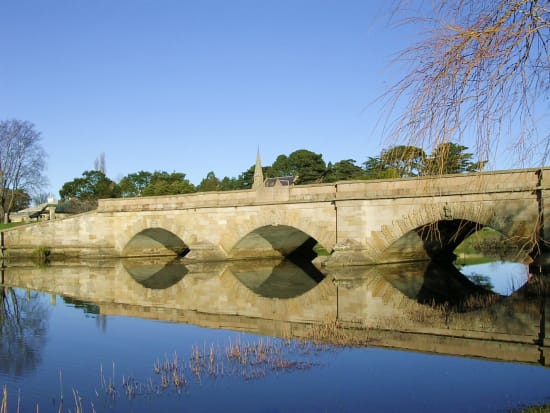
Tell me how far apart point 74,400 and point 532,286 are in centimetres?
1375

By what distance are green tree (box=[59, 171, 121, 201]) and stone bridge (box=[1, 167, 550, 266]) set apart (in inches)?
1117

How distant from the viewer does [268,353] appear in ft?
28.7

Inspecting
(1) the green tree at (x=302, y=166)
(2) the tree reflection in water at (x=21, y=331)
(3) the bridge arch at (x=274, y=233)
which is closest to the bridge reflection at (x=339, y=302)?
(2) the tree reflection in water at (x=21, y=331)

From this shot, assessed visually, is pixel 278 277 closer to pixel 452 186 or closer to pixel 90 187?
pixel 452 186

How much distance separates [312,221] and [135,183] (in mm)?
51621

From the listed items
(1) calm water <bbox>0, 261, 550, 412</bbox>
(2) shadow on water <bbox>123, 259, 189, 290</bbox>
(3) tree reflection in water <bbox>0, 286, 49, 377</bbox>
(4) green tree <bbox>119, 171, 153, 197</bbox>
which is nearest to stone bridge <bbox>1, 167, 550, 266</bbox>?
(2) shadow on water <bbox>123, 259, 189, 290</bbox>

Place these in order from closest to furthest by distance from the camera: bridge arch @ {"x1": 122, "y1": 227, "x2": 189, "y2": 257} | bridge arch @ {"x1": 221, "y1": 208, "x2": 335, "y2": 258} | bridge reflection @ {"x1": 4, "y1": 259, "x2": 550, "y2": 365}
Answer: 1. bridge reflection @ {"x1": 4, "y1": 259, "x2": 550, "y2": 365}
2. bridge arch @ {"x1": 221, "y1": 208, "x2": 335, "y2": 258}
3. bridge arch @ {"x1": 122, "y1": 227, "x2": 189, "y2": 257}

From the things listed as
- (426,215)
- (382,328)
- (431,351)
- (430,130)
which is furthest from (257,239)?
(430,130)

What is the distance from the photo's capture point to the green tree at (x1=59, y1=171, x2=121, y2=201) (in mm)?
59094

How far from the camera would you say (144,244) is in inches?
1270

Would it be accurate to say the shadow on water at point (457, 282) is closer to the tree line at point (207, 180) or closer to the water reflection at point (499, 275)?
the water reflection at point (499, 275)

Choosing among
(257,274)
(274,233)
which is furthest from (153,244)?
(257,274)

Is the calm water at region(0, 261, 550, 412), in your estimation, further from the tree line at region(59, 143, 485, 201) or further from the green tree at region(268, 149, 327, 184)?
the green tree at region(268, 149, 327, 184)

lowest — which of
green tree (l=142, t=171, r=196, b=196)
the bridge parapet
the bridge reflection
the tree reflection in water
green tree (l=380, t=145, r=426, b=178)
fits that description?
the tree reflection in water
